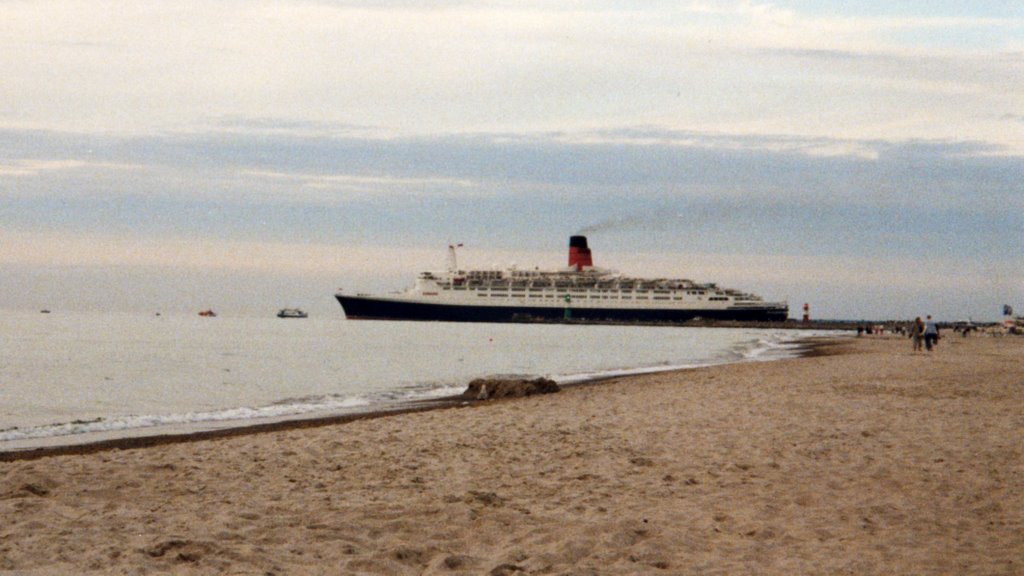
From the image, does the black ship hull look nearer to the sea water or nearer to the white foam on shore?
the sea water

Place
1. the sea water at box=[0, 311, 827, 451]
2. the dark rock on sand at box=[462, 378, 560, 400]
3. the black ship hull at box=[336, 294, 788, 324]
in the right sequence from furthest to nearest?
the black ship hull at box=[336, 294, 788, 324], the dark rock on sand at box=[462, 378, 560, 400], the sea water at box=[0, 311, 827, 451]

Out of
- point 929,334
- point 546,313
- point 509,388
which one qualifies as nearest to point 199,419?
point 509,388

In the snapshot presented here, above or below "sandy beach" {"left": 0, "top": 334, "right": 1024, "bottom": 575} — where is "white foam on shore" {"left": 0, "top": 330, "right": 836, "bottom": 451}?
below

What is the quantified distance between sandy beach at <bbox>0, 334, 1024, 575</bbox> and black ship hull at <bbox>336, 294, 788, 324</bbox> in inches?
4333

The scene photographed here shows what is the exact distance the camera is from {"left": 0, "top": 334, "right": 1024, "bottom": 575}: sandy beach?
5906 millimetres

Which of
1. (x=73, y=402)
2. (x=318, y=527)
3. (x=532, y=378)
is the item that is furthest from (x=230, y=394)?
(x=318, y=527)

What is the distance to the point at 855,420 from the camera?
12375 mm

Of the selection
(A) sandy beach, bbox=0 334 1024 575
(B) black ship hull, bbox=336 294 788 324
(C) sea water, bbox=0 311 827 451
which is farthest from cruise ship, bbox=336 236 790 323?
(A) sandy beach, bbox=0 334 1024 575

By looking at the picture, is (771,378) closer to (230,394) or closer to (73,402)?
(230,394)

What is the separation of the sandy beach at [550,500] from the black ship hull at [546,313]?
110065 millimetres

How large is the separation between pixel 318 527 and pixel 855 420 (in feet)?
25.9

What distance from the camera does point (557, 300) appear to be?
124 metres

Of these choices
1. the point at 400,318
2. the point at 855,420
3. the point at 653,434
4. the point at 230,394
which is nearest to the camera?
the point at 653,434

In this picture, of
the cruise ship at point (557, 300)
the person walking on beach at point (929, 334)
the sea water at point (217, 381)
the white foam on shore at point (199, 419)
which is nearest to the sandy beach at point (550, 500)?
the white foam on shore at point (199, 419)
